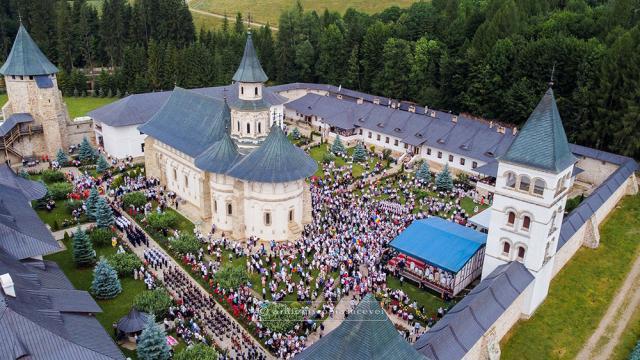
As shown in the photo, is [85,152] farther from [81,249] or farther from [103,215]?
[81,249]

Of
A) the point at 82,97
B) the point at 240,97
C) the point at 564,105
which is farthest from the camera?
the point at 82,97

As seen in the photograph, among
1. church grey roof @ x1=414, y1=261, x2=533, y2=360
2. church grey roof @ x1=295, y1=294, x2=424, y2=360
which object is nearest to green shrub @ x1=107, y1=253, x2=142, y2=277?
church grey roof @ x1=295, y1=294, x2=424, y2=360

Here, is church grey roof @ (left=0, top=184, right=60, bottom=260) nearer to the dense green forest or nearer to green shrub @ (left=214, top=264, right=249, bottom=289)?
green shrub @ (left=214, top=264, right=249, bottom=289)

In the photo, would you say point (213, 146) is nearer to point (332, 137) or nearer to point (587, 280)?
point (332, 137)

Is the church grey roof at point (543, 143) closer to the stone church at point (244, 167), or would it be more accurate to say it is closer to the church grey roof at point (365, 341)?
the church grey roof at point (365, 341)

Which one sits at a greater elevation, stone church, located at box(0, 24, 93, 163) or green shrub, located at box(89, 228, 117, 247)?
stone church, located at box(0, 24, 93, 163)

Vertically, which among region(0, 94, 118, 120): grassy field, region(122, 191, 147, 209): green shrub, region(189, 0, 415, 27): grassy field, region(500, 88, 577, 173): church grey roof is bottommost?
region(122, 191, 147, 209): green shrub

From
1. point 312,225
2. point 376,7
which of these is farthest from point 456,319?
point 376,7
